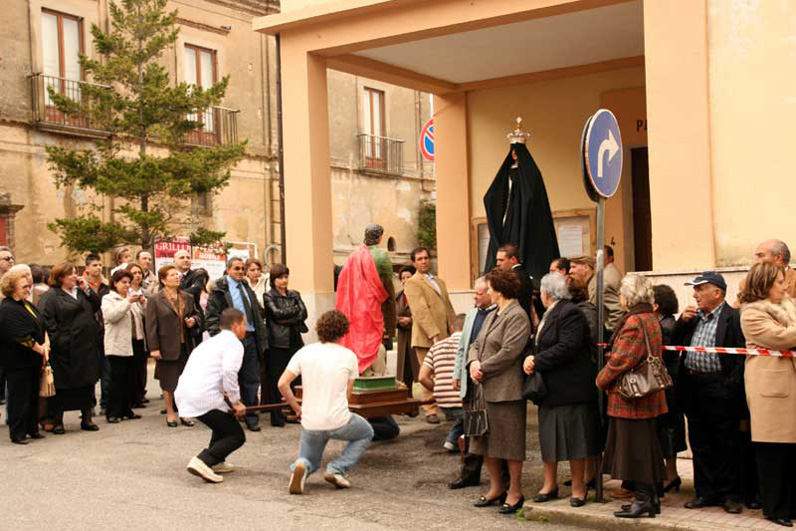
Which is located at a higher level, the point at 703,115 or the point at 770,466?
the point at 703,115

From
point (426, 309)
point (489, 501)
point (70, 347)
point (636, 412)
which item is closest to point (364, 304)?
point (426, 309)

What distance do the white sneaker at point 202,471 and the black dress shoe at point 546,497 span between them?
9.17 ft

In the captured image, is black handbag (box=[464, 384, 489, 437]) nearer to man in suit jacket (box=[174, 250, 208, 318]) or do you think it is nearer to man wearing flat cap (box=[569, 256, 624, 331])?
man wearing flat cap (box=[569, 256, 624, 331])

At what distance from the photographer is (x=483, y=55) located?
1380 centimetres

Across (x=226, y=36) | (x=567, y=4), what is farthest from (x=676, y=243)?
(x=226, y=36)

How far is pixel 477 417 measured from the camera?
7.79m

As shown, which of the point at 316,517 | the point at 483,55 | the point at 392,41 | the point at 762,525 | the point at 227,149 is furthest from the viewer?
the point at 227,149

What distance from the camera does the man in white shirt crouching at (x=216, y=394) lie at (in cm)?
884

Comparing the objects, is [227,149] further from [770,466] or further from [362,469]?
[770,466]

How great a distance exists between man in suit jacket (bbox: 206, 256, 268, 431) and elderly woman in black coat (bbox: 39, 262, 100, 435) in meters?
1.39

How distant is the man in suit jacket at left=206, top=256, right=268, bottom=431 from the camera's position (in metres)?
11.7

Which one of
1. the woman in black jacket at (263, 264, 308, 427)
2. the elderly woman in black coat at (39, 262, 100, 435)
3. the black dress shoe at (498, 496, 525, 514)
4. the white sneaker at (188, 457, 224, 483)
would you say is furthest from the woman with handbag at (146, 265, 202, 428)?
the black dress shoe at (498, 496, 525, 514)

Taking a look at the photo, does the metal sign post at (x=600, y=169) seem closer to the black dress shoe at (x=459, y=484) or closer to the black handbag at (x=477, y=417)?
the black handbag at (x=477, y=417)

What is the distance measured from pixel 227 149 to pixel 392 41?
12172 millimetres
